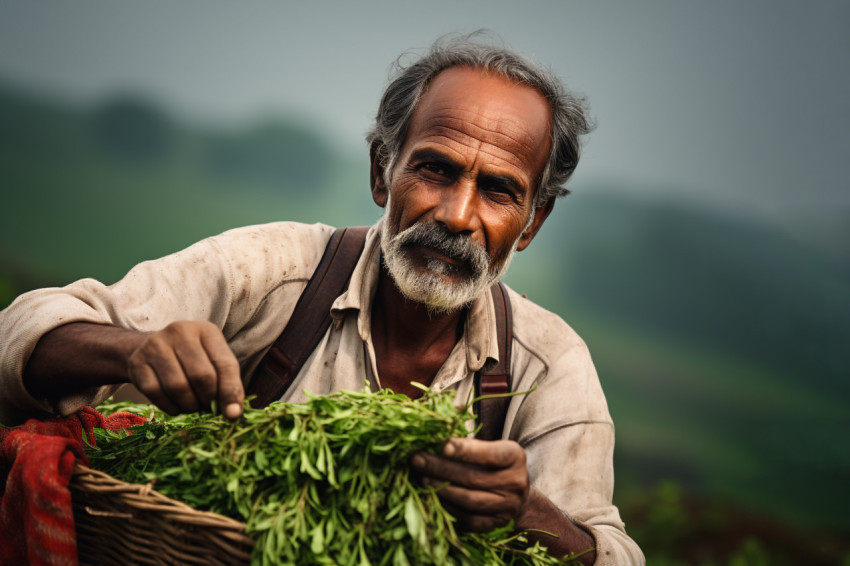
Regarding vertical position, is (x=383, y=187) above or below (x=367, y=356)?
above

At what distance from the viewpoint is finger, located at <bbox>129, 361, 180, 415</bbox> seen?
1628 mm

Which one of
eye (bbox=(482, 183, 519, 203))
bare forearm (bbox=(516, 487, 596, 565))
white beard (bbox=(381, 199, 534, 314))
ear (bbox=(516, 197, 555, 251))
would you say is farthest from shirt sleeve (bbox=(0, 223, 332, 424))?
bare forearm (bbox=(516, 487, 596, 565))

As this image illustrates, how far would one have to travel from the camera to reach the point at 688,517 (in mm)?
6898

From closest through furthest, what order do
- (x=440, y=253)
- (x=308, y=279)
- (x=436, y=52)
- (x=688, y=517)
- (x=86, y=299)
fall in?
1. (x=86, y=299)
2. (x=440, y=253)
3. (x=308, y=279)
4. (x=436, y=52)
5. (x=688, y=517)

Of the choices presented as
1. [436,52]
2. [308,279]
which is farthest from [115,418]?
[436,52]

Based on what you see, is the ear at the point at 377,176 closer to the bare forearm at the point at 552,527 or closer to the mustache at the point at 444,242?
the mustache at the point at 444,242

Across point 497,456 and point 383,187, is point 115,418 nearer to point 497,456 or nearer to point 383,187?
point 383,187

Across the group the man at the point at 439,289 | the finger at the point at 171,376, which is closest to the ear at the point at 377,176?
the man at the point at 439,289

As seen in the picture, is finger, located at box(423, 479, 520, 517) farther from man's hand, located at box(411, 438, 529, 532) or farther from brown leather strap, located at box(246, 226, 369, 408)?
brown leather strap, located at box(246, 226, 369, 408)

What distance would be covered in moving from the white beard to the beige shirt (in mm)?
202

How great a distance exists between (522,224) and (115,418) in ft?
5.96

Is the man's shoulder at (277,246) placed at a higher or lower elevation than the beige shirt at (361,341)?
higher

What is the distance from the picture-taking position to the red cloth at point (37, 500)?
1.57 m

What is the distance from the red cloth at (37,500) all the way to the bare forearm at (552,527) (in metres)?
1.14
